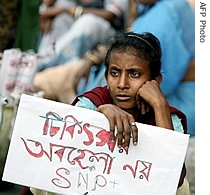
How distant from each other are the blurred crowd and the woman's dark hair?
3.67ft

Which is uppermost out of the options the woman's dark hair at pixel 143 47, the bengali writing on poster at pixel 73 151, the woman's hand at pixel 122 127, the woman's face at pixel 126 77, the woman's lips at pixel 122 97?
the woman's dark hair at pixel 143 47

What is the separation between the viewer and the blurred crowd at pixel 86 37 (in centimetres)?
486

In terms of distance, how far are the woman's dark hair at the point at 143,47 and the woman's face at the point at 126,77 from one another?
0.08ft

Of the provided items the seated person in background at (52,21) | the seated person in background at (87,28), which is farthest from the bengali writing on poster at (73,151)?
the seated person in background at (52,21)

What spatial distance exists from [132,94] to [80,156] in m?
0.35

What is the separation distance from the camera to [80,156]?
331 centimetres

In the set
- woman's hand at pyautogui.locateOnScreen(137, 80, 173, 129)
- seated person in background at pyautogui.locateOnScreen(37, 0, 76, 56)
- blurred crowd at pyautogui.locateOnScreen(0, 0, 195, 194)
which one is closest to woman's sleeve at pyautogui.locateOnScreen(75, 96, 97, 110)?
woman's hand at pyautogui.locateOnScreen(137, 80, 173, 129)

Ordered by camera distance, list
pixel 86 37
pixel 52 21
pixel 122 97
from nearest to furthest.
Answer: pixel 122 97 < pixel 86 37 < pixel 52 21

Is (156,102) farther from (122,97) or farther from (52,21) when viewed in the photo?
(52,21)

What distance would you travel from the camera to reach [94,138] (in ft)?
10.8

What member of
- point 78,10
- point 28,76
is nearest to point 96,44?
point 78,10

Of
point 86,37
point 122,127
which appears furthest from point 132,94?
point 86,37

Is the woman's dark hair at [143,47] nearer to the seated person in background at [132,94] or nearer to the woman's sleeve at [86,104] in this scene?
the seated person in background at [132,94]
